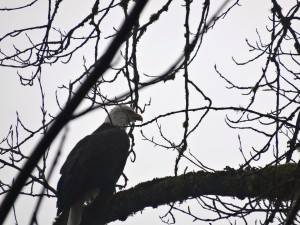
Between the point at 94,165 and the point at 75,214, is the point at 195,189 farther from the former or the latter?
the point at 94,165

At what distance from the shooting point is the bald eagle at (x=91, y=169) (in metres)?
4.80

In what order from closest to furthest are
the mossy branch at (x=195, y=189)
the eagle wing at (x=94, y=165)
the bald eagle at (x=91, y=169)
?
the mossy branch at (x=195, y=189), the bald eagle at (x=91, y=169), the eagle wing at (x=94, y=165)

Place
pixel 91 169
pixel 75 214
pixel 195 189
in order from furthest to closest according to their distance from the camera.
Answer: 1. pixel 91 169
2. pixel 75 214
3. pixel 195 189

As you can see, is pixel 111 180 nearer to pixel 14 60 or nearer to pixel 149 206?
pixel 149 206

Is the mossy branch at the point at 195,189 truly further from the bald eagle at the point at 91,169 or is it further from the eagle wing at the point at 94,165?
the eagle wing at the point at 94,165

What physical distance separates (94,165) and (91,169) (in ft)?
0.20

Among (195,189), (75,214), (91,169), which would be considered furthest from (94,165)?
(195,189)

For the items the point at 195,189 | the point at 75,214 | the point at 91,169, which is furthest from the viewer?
the point at 91,169

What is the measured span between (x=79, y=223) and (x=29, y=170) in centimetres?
409

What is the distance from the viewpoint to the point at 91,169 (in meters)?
5.19

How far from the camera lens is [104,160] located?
209 inches

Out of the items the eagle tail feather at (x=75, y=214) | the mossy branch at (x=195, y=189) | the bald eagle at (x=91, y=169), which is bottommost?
the mossy branch at (x=195, y=189)

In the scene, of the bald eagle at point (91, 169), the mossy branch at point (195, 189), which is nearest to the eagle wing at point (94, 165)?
the bald eagle at point (91, 169)

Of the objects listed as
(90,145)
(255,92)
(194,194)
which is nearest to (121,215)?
(194,194)
